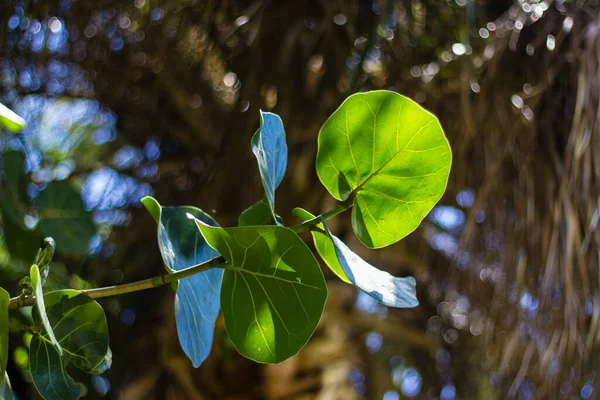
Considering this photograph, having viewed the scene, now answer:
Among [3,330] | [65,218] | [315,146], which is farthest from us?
[315,146]

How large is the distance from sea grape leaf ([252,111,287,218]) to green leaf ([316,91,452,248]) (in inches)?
0.7

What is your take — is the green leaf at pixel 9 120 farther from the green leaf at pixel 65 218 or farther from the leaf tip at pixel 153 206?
the green leaf at pixel 65 218

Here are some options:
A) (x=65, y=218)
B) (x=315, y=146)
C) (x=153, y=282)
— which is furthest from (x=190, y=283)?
(x=315, y=146)

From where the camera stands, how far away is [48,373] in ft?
0.69

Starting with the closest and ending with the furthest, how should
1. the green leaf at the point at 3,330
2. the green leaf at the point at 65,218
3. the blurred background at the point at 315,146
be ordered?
1. the green leaf at the point at 3,330
2. the green leaf at the point at 65,218
3. the blurred background at the point at 315,146

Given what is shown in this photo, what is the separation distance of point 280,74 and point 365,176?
86 cm

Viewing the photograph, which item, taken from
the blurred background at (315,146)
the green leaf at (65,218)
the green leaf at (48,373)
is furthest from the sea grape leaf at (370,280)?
the blurred background at (315,146)

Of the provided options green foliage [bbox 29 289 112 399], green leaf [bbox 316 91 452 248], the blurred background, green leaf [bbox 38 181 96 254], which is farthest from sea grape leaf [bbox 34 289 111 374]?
the blurred background

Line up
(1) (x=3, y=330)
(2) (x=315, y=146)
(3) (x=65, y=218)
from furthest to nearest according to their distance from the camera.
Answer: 1. (2) (x=315, y=146)
2. (3) (x=65, y=218)
3. (1) (x=3, y=330)

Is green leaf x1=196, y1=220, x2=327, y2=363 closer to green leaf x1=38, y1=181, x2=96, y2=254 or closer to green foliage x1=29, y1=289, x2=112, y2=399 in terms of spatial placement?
Result: green foliage x1=29, y1=289, x2=112, y2=399

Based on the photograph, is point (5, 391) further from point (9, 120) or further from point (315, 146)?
point (315, 146)

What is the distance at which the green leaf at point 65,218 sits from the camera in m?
0.44

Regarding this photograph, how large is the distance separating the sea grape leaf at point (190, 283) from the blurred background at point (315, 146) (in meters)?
0.63

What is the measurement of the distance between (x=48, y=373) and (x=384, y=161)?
0.14 metres
